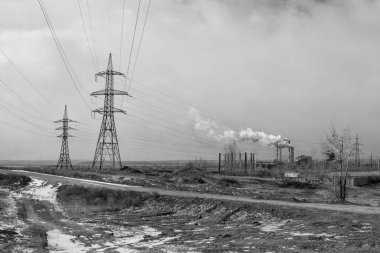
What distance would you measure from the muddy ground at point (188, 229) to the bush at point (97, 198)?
4.66ft

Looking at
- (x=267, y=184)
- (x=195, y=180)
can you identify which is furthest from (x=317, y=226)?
(x=267, y=184)

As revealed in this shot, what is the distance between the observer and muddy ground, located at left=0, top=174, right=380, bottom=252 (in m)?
16.7

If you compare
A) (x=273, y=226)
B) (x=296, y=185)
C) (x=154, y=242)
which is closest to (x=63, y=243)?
(x=154, y=242)

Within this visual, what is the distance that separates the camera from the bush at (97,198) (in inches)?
1324

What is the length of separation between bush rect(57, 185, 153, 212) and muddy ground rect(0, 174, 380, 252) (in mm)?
1419

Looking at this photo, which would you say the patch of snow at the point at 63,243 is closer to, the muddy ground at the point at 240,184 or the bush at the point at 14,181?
the muddy ground at the point at 240,184

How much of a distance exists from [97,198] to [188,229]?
617 inches

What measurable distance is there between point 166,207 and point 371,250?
17919mm

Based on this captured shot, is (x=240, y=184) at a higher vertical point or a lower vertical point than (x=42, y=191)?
lower

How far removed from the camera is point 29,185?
146 ft

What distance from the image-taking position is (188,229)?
73.0ft

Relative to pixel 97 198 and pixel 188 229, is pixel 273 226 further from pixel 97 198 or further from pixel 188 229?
pixel 97 198

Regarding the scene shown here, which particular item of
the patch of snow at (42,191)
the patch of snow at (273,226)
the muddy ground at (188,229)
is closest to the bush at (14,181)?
the patch of snow at (42,191)

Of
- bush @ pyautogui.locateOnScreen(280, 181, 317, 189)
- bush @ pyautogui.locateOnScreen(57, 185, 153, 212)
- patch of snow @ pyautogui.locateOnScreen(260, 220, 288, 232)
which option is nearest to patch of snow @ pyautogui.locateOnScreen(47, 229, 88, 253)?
patch of snow @ pyautogui.locateOnScreen(260, 220, 288, 232)
